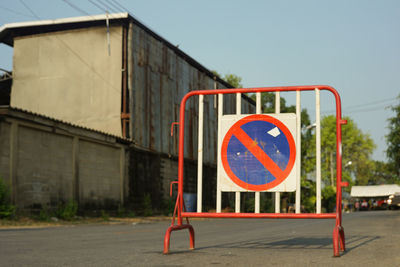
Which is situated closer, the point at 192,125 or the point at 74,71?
the point at 74,71

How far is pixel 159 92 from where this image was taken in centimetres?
2928

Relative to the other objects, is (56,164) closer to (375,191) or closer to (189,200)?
(189,200)

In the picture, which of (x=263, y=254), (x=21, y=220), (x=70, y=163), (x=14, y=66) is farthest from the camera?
(x=14, y=66)

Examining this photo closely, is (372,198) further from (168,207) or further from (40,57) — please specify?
(40,57)

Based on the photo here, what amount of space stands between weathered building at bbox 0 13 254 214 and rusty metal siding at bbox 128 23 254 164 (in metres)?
0.06

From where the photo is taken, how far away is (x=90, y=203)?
21.9 metres

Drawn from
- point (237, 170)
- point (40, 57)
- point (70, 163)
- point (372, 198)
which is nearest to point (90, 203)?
point (70, 163)

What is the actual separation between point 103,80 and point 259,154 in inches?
835

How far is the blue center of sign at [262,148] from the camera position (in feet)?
20.6

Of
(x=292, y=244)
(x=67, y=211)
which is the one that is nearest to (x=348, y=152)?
(x=67, y=211)

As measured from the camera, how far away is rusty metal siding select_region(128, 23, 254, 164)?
26.8 m

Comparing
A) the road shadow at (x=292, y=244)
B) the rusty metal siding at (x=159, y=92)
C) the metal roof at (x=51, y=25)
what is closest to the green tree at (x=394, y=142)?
the rusty metal siding at (x=159, y=92)

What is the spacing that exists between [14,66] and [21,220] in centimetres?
1388

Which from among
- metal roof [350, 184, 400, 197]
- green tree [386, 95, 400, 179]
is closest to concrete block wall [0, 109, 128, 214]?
green tree [386, 95, 400, 179]
